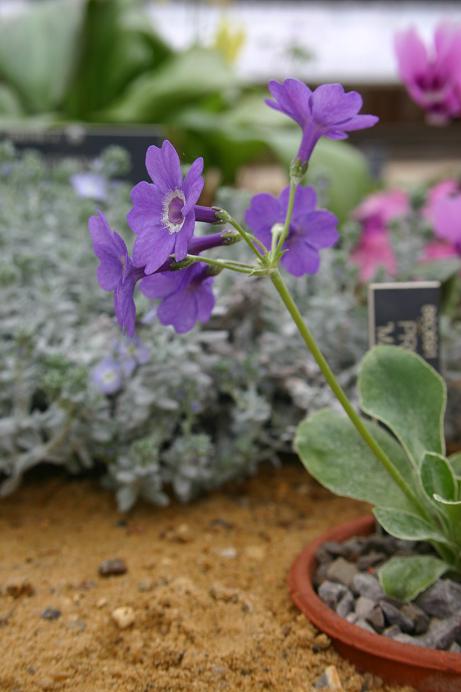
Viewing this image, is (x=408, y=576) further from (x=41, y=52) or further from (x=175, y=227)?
(x=41, y=52)

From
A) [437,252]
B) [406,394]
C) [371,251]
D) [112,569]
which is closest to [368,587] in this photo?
[406,394]

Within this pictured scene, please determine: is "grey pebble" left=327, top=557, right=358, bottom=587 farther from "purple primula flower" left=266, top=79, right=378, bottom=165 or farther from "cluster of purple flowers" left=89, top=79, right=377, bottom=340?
"purple primula flower" left=266, top=79, right=378, bottom=165

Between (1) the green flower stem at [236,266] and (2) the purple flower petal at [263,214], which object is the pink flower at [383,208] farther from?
(1) the green flower stem at [236,266]

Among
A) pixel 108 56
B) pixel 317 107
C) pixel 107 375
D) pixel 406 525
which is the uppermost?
pixel 108 56

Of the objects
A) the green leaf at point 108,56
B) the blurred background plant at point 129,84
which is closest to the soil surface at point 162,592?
the blurred background plant at point 129,84

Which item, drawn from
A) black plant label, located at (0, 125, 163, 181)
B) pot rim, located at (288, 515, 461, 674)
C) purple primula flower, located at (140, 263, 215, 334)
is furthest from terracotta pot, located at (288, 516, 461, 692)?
black plant label, located at (0, 125, 163, 181)

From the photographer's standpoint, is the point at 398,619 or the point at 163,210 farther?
the point at 398,619
